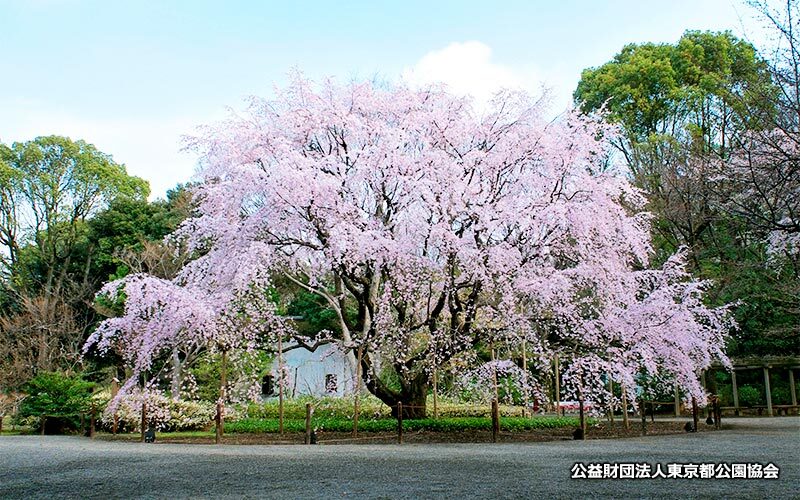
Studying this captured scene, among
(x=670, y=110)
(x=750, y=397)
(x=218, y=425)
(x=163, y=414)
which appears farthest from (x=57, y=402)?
(x=670, y=110)

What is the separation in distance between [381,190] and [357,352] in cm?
358

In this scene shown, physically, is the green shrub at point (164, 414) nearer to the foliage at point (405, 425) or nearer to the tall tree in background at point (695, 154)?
the foliage at point (405, 425)

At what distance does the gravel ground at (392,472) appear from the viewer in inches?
231

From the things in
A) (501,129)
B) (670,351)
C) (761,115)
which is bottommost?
(670,351)

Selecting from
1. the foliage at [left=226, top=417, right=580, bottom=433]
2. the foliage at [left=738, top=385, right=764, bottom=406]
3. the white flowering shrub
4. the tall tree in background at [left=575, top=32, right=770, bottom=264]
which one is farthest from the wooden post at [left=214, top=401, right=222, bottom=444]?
the foliage at [left=738, top=385, right=764, bottom=406]

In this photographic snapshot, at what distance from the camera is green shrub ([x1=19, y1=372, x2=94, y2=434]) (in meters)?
18.7

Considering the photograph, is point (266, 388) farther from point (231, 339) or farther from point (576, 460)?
point (576, 460)

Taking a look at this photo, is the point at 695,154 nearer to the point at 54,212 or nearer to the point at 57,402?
the point at 57,402

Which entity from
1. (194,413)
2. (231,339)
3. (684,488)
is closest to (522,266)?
(231,339)

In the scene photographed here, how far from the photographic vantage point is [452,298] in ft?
45.9

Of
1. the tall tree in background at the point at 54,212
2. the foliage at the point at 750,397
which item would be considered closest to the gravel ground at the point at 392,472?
the foliage at the point at 750,397

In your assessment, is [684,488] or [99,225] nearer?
[684,488]

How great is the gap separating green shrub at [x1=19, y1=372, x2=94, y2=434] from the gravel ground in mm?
7265

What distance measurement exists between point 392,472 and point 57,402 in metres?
15.0
